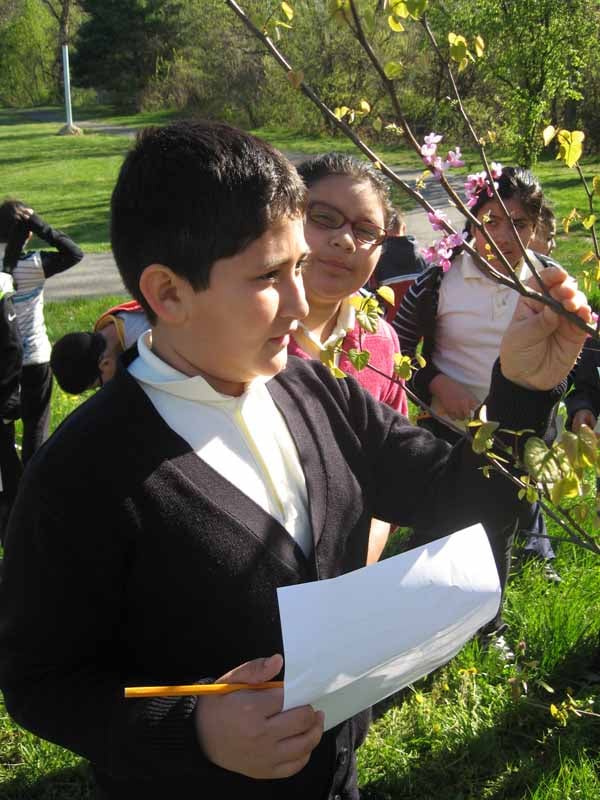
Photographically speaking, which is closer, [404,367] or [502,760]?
[404,367]

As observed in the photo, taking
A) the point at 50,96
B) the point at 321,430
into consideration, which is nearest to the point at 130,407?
the point at 321,430

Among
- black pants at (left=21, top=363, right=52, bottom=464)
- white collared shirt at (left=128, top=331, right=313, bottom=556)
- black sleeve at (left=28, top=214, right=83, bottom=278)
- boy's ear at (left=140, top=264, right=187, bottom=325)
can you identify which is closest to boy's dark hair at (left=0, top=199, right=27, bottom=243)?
black sleeve at (left=28, top=214, right=83, bottom=278)

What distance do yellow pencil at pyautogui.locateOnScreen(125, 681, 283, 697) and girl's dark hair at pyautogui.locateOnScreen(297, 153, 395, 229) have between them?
146 cm

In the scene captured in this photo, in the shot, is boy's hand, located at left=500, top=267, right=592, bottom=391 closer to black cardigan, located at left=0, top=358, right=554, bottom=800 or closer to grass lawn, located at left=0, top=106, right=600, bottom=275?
black cardigan, located at left=0, top=358, right=554, bottom=800

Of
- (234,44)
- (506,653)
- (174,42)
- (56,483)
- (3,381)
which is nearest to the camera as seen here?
(56,483)

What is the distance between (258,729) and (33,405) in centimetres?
364

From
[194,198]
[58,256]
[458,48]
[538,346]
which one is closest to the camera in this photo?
[458,48]

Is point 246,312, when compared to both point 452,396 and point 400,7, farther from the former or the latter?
point 452,396

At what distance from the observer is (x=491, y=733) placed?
254 cm

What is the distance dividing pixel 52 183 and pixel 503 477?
1860 centimetres

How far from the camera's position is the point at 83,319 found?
24.7 feet

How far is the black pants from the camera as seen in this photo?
4.46 metres

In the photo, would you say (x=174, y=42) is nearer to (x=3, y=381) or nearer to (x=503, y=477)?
(x=3, y=381)

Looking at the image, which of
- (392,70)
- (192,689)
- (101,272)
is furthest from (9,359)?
(101,272)
